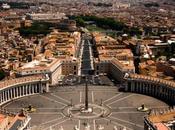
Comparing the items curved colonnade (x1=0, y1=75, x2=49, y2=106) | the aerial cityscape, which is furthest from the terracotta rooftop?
curved colonnade (x1=0, y1=75, x2=49, y2=106)

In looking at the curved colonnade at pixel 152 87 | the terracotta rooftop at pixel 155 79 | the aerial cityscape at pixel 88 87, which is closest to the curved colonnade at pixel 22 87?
the aerial cityscape at pixel 88 87

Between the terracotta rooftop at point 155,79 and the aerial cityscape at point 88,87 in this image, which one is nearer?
the aerial cityscape at point 88,87

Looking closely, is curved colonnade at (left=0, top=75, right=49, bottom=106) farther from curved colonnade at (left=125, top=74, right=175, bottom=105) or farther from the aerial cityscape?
curved colonnade at (left=125, top=74, right=175, bottom=105)

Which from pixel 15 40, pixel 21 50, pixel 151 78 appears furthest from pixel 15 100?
pixel 15 40

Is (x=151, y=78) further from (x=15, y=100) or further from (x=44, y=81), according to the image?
(x=15, y=100)

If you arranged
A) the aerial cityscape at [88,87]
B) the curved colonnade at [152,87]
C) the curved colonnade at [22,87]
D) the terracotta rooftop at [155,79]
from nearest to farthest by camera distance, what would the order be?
1. the aerial cityscape at [88,87]
2. the curved colonnade at [152,87]
3. the terracotta rooftop at [155,79]
4. the curved colonnade at [22,87]

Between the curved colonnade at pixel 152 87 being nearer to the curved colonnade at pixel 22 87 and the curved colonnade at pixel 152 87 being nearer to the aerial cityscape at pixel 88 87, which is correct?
the aerial cityscape at pixel 88 87

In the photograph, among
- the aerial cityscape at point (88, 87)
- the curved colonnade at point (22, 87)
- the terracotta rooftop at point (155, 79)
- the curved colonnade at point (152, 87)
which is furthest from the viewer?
the curved colonnade at point (22, 87)

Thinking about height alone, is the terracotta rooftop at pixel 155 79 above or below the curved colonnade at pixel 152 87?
above
